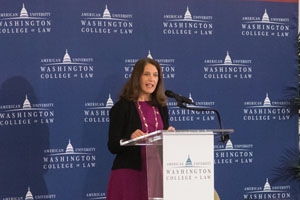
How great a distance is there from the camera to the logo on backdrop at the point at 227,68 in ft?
16.7

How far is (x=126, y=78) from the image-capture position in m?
4.83

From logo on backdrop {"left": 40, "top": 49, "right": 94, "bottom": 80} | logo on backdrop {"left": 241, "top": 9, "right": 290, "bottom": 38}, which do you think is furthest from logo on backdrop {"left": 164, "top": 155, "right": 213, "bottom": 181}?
logo on backdrop {"left": 241, "top": 9, "right": 290, "bottom": 38}

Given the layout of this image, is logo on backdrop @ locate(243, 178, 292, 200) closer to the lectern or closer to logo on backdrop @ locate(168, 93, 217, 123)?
logo on backdrop @ locate(168, 93, 217, 123)

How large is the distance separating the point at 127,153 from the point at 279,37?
2406mm

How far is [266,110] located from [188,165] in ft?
8.04

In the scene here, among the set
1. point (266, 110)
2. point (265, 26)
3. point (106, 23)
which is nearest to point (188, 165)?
point (106, 23)

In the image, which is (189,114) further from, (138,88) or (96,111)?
(138,88)

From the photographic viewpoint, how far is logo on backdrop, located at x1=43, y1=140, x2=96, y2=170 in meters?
4.59

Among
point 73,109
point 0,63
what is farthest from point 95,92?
point 0,63

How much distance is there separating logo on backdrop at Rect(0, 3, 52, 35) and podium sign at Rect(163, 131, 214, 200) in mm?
2157

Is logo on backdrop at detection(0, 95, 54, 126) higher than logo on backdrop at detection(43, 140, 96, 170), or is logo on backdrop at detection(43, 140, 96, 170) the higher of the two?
logo on backdrop at detection(0, 95, 54, 126)

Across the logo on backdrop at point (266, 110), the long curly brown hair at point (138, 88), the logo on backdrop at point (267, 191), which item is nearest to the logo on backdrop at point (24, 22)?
the long curly brown hair at point (138, 88)

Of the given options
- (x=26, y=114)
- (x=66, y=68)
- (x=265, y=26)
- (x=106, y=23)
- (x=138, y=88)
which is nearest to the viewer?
(x=138, y=88)

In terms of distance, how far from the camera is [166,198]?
2.92m
